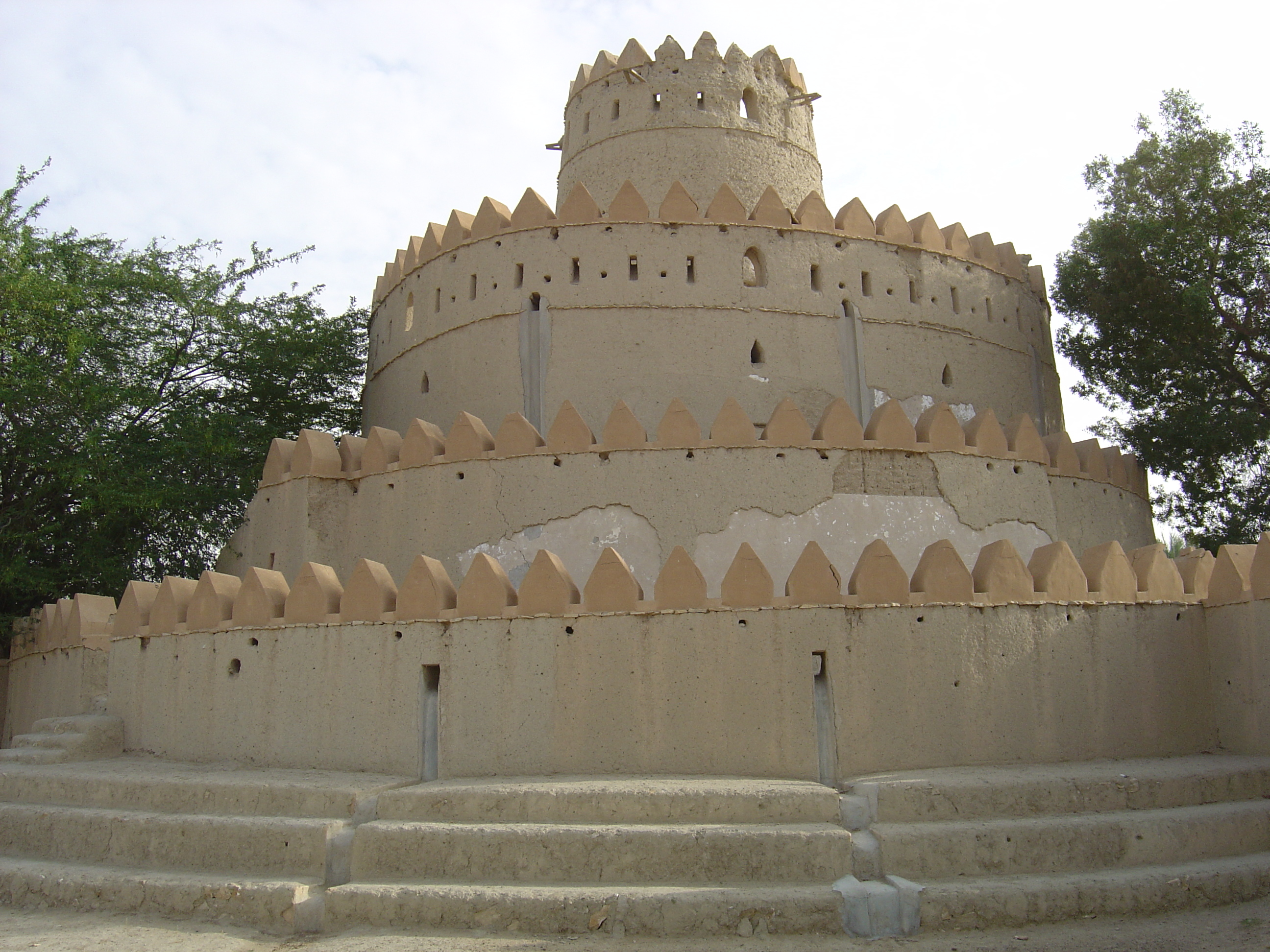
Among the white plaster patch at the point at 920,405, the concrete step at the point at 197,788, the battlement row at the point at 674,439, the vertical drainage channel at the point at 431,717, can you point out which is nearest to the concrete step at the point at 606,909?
the concrete step at the point at 197,788

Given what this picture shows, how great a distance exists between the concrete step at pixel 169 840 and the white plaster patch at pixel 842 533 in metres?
4.22

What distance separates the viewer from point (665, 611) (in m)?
7.71

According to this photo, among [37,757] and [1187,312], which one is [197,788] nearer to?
[37,757]

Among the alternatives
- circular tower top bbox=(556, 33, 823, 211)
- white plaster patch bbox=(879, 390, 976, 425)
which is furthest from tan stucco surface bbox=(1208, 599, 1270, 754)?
circular tower top bbox=(556, 33, 823, 211)

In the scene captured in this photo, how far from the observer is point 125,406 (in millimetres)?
13672

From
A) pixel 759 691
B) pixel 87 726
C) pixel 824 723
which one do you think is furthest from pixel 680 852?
pixel 87 726

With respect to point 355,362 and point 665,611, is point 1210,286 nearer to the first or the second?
point 665,611

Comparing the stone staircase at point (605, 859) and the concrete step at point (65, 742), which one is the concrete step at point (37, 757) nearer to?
the concrete step at point (65, 742)

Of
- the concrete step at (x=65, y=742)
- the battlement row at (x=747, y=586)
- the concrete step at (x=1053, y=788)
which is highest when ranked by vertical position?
the battlement row at (x=747, y=586)

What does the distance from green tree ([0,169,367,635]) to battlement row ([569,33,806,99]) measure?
19.2 ft

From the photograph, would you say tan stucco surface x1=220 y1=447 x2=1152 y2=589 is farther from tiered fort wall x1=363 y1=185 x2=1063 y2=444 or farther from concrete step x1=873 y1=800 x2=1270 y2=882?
concrete step x1=873 y1=800 x2=1270 y2=882

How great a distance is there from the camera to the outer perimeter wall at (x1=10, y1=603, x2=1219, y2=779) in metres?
7.50

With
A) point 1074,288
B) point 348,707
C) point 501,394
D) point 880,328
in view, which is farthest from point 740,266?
point 348,707

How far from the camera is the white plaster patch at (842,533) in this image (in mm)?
9820
